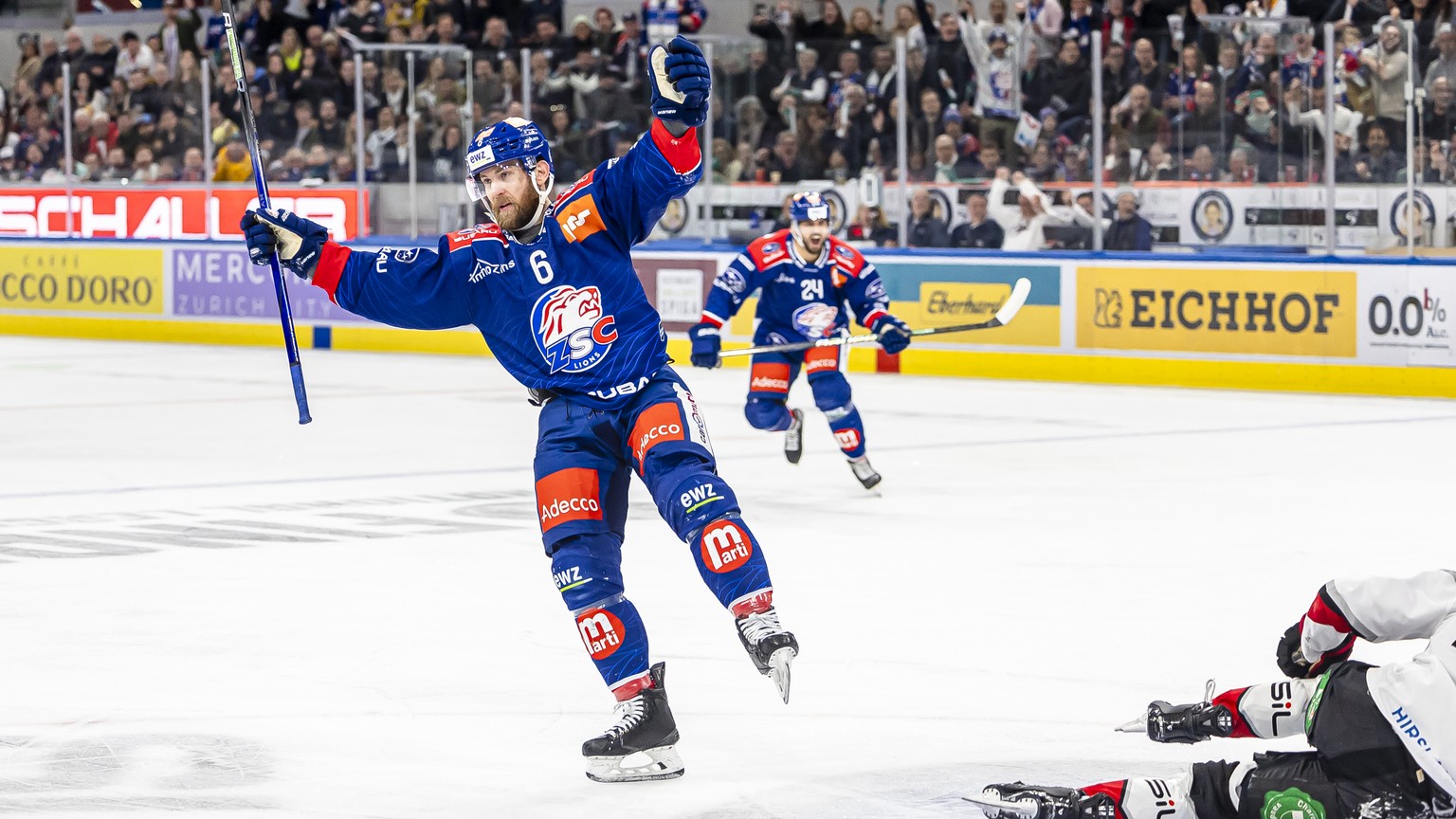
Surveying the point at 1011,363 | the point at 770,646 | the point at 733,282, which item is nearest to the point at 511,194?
the point at 770,646

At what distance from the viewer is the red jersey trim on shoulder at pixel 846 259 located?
10.1m

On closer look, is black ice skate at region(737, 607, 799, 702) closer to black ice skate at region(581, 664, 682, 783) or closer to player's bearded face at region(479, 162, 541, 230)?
black ice skate at region(581, 664, 682, 783)

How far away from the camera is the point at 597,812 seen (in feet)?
13.8

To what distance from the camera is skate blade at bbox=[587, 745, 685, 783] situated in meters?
4.45

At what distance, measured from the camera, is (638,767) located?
4.48m

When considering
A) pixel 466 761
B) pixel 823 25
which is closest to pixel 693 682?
pixel 466 761

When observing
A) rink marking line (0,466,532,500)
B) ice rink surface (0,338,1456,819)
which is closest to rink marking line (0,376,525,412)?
ice rink surface (0,338,1456,819)

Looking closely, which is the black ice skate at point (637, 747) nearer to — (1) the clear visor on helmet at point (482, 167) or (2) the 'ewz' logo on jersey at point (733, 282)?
(1) the clear visor on helmet at point (482, 167)

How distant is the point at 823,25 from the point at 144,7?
1178cm

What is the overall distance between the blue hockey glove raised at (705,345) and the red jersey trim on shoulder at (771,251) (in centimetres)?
42

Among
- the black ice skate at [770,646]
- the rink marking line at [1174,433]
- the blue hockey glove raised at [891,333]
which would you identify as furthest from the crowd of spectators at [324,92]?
the black ice skate at [770,646]

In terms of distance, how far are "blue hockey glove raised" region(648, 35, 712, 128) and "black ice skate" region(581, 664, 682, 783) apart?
126 centimetres

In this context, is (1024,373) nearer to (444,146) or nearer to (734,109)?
(734,109)

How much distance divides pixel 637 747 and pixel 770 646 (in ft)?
1.36
